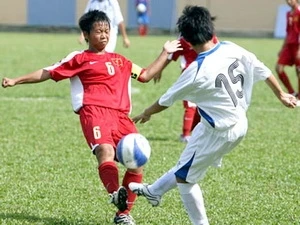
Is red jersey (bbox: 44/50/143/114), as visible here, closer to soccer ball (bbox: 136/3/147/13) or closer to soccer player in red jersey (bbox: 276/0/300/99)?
soccer player in red jersey (bbox: 276/0/300/99)

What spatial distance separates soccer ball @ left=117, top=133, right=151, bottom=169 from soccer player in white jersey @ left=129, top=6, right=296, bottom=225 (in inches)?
9.8

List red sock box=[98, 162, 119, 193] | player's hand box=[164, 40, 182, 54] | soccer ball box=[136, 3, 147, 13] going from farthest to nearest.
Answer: soccer ball box=[136, 3, 147, 13], player's hand box=[164, 40, 182, 54], red sock box=[98, 162, 119, 193]

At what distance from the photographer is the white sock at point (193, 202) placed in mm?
5043

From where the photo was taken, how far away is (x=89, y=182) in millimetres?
7039

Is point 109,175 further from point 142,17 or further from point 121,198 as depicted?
point 142,17

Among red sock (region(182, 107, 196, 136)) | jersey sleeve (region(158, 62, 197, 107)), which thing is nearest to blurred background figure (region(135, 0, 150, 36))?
red sock (region(182, 107, 196, 136))

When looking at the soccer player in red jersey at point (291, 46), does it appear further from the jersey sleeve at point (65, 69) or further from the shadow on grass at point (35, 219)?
the shadow on grass at point (35, 219)

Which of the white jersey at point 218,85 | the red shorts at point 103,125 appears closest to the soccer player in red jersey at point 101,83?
the red shorts at point 103,125

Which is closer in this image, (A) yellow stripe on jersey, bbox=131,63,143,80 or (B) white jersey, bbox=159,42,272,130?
(B) white jersey, bbox=159,42,272,130

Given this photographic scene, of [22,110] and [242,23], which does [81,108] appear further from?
[242,23]

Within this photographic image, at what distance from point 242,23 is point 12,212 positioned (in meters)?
33.1

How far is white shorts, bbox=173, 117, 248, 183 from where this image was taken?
196 inches

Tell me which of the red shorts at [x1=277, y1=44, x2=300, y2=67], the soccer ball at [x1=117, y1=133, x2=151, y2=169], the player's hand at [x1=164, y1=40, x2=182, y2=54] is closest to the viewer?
the soccer ball at [x1=117, y1=133, x2=151, y2=169]

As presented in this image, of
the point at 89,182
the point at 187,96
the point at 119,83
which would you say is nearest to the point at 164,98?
the point at 187,96
